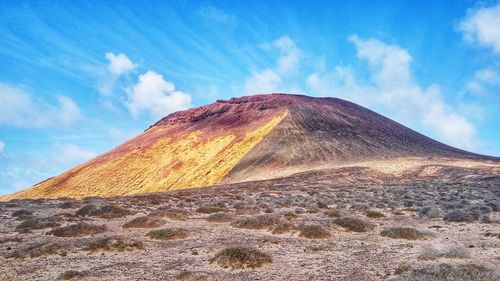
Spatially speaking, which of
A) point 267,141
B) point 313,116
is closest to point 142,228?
point 267,141

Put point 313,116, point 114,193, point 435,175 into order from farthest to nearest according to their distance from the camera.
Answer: point 313,116
point 114,193
point 435,175

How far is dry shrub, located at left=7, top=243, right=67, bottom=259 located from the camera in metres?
15.1

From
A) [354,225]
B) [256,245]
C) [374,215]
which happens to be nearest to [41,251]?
[256,245]

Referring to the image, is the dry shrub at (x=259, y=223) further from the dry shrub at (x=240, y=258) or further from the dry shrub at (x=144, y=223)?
the dry shrub at (x=240, y=258)

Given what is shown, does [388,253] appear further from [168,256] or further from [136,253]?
[136,253]

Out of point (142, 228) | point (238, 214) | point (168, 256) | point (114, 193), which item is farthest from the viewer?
point (114, 193)

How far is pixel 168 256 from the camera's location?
15.3 m

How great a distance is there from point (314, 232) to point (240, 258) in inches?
246

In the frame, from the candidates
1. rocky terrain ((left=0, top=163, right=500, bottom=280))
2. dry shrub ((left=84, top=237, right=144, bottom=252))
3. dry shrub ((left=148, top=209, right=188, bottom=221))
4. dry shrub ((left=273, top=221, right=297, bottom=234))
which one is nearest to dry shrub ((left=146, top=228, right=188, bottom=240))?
rocky terrain ((left=0, top=163, right=500, bottom=280))

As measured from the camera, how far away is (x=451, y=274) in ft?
Result: 36.7

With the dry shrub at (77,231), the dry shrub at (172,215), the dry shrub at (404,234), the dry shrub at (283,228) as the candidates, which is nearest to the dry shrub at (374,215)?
the dry shrub at (404,234)

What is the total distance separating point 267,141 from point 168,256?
252 feet

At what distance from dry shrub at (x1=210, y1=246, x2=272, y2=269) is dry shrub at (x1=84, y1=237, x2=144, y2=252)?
394 cm

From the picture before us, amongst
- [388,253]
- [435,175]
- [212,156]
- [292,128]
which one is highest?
[292,128]
